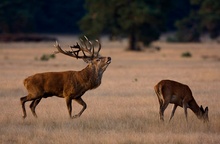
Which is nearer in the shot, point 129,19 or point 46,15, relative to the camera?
point 129,19

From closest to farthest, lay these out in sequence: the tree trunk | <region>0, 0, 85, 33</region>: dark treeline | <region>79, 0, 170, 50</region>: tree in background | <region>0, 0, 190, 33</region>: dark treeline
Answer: <region>79, 0, 170, 50</region>: tree in background < the tree trunk < <region>0, 0, 85, 33</region>: dark treeline < <region>0, 0, 190, 33</region>: dark treeline

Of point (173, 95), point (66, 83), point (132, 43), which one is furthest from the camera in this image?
point (132, 43)

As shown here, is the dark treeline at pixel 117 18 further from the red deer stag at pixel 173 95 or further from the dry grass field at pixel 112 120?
→ the red deer stag at pixel 173 95

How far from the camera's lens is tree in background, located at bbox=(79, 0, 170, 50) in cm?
4588

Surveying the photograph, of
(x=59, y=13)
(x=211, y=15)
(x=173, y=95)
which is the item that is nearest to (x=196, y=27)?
(x=211, y=15)

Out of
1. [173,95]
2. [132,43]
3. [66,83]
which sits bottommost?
[173,95]

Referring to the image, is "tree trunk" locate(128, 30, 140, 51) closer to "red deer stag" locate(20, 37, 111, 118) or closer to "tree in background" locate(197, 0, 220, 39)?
"tree in background" locate(197, 0, 220, 39)

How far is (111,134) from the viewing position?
11789 mm

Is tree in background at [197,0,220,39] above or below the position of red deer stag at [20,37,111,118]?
above

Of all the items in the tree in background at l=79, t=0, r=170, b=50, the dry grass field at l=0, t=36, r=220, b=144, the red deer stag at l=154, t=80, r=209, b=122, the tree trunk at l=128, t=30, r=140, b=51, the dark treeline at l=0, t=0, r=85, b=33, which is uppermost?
the dark treeline at l=0, t=0, r=85, b=33

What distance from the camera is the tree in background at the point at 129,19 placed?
151 feet

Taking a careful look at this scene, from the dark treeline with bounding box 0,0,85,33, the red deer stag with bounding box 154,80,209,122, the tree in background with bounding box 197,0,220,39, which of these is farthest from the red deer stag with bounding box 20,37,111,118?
the dark treeline with bounding box 0,0,85,33

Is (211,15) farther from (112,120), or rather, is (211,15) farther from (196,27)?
(112,120)

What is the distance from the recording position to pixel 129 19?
46.3 metres
